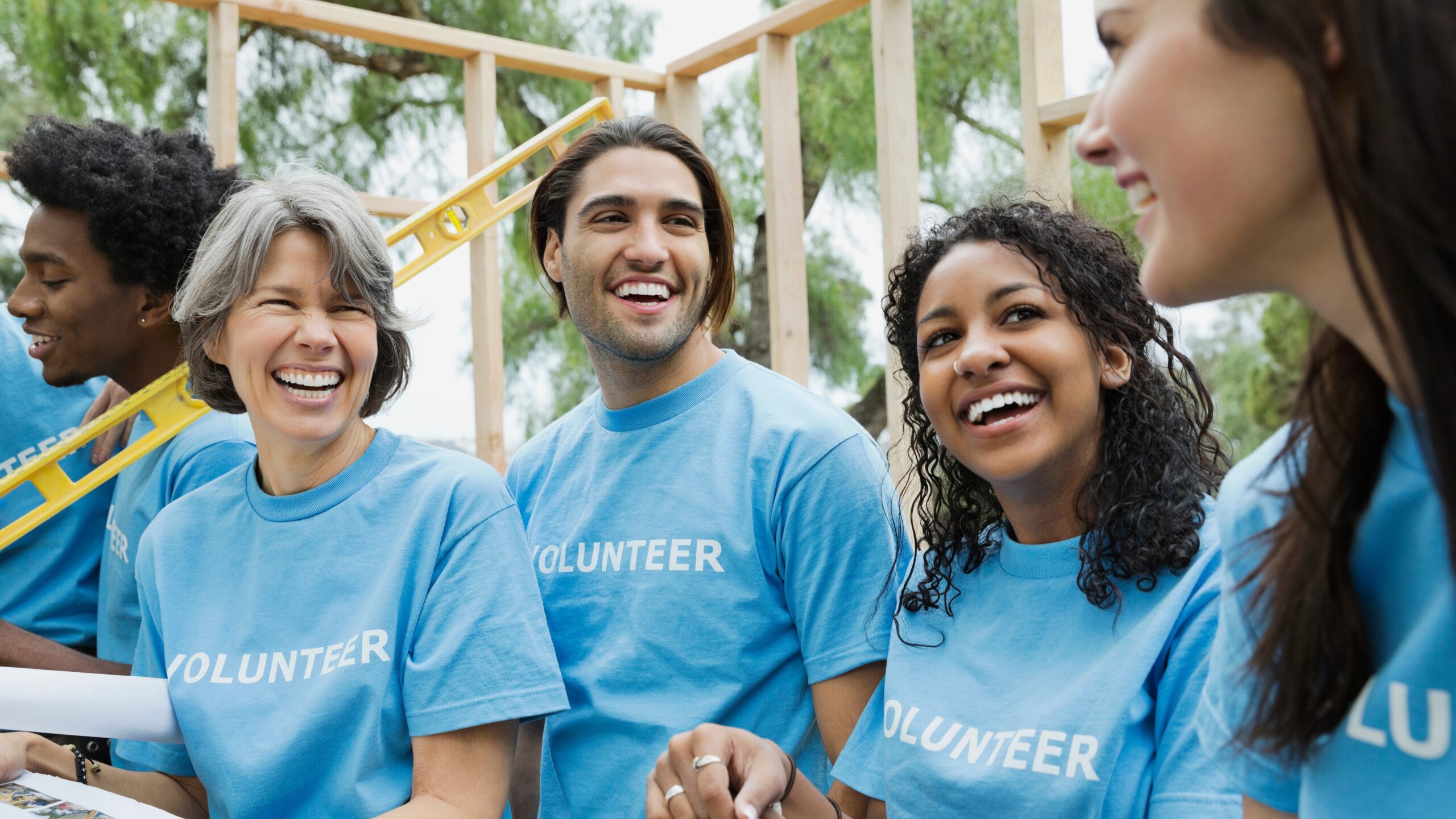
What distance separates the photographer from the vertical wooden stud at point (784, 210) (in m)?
3.26

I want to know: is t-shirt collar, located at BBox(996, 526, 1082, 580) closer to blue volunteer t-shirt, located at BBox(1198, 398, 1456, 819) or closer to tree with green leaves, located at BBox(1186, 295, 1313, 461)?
blue volunteer t-shirt, located at BBox(1198, 398, 1456, 819)

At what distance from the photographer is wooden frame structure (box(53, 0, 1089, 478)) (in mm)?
2664

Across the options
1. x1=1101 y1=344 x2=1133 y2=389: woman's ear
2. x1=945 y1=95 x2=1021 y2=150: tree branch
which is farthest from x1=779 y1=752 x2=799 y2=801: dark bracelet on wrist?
x1=945 y1=95 x2=1021 y2=150: tree branch

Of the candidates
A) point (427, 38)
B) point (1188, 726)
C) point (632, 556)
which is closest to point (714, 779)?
point (1188, 726)

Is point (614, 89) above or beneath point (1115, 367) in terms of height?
above

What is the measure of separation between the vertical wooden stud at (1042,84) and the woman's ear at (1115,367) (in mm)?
1199

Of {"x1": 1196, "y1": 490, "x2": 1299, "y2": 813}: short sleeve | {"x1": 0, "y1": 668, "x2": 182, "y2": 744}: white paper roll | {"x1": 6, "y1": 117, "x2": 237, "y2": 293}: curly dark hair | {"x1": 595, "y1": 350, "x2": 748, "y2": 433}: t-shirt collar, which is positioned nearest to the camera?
{"x1": 1196, "y1": 490, "x2": 1299, "y2": 813}: short sleeve

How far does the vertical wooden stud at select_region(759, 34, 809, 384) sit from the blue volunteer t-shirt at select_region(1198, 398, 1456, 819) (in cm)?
240

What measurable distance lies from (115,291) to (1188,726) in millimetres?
1838

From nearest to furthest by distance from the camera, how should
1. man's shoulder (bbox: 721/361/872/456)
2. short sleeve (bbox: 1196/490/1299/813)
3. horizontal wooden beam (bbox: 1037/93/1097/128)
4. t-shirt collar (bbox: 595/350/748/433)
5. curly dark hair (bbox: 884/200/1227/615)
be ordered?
short sleeve (bbox: 1196/490/1299/813)
curly dark hair (bbox: 884/200/1227/615)
man's shoulder (bbox: 721/361/872/456)
t-shirt collar (bbox: 595/350/748/433)
horizontal wooden beam (bbox: 1037/93/1097/128)

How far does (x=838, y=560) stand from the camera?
5.34 ft

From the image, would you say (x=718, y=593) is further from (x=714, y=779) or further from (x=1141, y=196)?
(x=1141, y=196)

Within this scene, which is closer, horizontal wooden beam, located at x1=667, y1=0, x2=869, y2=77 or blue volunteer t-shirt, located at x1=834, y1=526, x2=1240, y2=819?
blue volunteer t-shirt, located at x1=834, y1=526, x2=1240, y2=819

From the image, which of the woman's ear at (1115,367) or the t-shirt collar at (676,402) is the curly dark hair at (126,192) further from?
the woman's ear at (1115,367)
